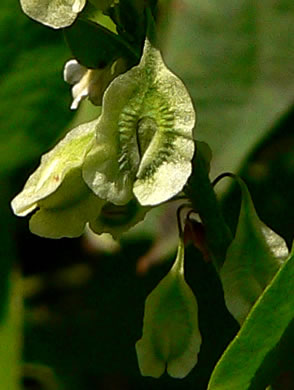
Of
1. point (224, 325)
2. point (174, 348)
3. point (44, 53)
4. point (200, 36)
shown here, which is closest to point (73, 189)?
point (174, 348)

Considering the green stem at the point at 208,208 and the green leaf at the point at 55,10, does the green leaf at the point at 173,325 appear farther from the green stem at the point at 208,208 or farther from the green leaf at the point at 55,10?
the green leaf at the point at 55,10

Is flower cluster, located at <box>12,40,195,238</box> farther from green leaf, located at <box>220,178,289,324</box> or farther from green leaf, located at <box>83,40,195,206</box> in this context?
green leaf, located at <box>220,178,289,324</box>

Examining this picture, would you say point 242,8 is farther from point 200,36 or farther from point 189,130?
point 189,130

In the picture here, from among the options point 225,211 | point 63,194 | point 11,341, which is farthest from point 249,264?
point 225,211

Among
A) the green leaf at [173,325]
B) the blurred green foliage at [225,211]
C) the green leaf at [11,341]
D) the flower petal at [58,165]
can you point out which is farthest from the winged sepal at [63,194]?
the blurred green foliage at [225,211]

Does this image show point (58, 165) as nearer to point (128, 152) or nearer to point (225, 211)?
point (128, 152)

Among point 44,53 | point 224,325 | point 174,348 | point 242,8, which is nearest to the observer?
point 174,348
